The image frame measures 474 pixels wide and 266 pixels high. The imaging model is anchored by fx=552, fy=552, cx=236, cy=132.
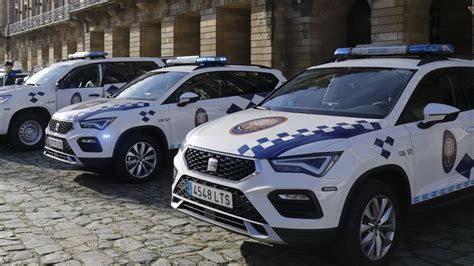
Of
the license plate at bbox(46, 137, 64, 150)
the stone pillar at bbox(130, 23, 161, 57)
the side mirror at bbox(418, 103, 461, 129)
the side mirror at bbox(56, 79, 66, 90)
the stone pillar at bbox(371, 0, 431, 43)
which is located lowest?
the license plate at bbox(46, 137, 64, 150)

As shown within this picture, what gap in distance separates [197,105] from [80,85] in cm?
379

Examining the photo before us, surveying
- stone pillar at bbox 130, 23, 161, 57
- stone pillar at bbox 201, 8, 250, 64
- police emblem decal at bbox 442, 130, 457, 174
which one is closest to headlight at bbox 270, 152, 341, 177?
police emblem decal at bbox 442, 130, 457, 174

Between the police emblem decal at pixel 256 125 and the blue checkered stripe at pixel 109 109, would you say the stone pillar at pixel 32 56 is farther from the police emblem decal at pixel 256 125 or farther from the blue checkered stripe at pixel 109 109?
the police emblem decal at pixel 256 125

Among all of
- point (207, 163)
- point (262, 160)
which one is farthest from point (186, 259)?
point (262, 160)

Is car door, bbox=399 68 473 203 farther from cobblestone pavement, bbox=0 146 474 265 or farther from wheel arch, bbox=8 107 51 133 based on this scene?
wheel arch, bbox=8 107 51 133

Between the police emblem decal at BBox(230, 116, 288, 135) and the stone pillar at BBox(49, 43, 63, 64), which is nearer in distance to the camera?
the police emblem decal at BBox(230, 116, 288, 135)

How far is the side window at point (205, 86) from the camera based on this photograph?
27.1 feet

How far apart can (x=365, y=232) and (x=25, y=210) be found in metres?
4.04

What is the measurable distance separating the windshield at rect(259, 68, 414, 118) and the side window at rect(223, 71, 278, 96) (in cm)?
294

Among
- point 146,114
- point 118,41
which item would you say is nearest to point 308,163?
point 146,114

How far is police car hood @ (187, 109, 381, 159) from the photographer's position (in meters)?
4.07

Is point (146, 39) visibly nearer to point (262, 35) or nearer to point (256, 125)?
point (262, 35)

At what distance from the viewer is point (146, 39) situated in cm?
2991

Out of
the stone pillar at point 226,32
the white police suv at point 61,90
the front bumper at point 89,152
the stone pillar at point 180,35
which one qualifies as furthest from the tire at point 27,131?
the stone pillar at point 180,35
